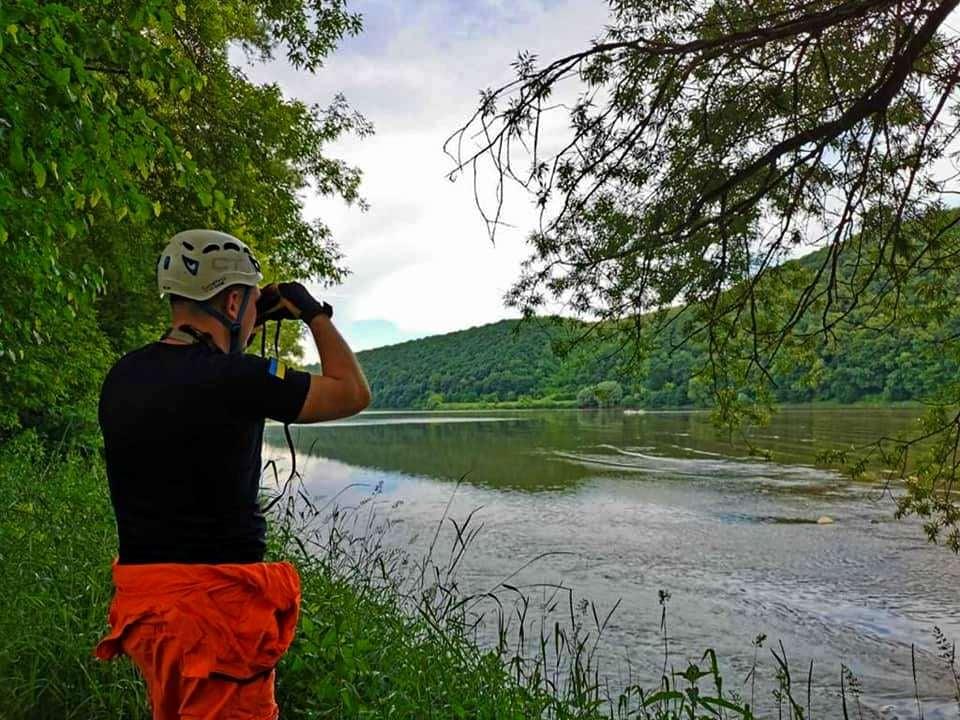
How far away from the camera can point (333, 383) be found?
1733 mm

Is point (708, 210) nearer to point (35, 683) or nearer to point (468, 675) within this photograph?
point (468, 675)

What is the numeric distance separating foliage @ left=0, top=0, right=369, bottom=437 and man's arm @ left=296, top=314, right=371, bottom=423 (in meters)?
1.41

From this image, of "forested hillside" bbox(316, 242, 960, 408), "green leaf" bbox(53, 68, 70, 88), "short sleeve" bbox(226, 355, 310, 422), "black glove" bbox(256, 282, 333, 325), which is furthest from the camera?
"forested hillside" bbox(316, 242, 960, 408)

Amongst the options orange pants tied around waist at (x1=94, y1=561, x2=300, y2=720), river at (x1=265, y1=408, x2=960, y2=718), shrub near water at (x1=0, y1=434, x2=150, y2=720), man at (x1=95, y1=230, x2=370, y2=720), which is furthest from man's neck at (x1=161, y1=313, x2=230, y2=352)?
river at (x1=265, y1=408, x2=960, y2=718)

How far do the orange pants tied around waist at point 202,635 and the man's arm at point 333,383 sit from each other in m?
0.39

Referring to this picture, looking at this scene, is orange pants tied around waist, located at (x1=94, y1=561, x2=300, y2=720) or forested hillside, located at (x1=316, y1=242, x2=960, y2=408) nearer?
orange pants tied around waist, located at (x1=94, y1=561, x2=300, y2=720)

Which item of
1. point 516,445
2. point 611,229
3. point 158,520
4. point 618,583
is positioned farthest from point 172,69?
point 516,445

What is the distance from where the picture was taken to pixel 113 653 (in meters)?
1.75

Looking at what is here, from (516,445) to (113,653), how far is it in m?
30.1

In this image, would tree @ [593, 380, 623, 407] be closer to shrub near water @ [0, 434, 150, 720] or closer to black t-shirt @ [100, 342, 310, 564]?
shrub near water @ [0, 434, 150, 720]

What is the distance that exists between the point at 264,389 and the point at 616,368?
4.57 meters

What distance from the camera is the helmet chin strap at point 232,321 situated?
177 centimetres

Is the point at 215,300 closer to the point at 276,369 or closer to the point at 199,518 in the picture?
the point at 276,369

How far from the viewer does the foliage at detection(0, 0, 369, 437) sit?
270 cm
